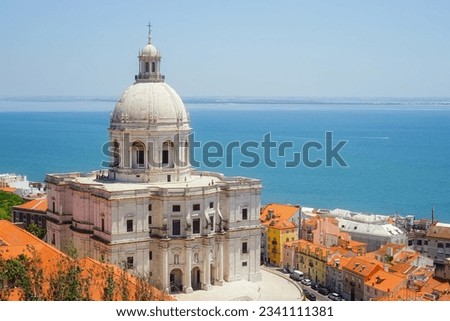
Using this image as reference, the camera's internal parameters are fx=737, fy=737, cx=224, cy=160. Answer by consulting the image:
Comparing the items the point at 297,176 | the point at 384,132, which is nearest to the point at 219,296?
the point at 297,176

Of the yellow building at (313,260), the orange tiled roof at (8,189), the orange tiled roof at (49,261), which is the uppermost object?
the orange tiled roof at (49,261)

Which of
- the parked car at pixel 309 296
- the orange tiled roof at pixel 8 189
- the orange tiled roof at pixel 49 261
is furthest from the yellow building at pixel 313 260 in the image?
the orange tiled roof at pixel 8 189

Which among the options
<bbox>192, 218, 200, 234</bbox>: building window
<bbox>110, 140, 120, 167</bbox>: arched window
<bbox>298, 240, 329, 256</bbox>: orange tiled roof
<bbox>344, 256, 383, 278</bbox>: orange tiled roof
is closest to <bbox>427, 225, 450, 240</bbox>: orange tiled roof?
<bbox>298, 240, 329, 256</bbox>: orange tiled roof

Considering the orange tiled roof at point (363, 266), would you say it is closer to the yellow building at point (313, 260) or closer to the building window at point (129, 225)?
the yellow building at point (313, 260)

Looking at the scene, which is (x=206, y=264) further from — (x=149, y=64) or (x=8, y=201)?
(x=8, y=201)

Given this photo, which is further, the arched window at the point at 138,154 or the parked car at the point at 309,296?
the parked car at the point at 309,296

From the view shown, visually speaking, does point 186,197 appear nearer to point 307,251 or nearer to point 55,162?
point 307,251
